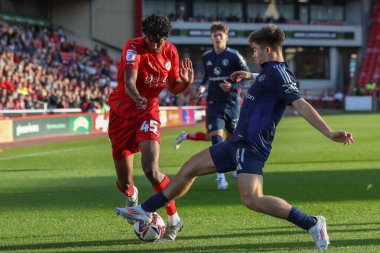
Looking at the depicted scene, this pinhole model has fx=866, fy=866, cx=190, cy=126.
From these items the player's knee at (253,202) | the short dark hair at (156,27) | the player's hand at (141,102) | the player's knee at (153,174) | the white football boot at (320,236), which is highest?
the short dark hair at (156,27)

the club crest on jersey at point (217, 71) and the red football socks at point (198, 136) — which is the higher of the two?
the club crest on jersey at point (217, 71)

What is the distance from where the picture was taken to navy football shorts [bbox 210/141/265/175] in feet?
25.9

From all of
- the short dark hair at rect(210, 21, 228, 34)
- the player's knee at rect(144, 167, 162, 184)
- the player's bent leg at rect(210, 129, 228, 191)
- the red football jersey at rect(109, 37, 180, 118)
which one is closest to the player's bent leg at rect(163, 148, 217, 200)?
the player's knee at rect(144, 167, 162, 184)

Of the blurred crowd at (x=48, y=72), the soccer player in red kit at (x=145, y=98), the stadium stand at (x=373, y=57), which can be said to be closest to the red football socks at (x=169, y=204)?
the soccer player in red kit at (x=145, y=98)

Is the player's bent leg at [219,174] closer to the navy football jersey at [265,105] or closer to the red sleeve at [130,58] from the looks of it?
the red sleeve at [130,58]

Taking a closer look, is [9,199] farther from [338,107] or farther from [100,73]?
[338,107]

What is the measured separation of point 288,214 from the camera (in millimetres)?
7746

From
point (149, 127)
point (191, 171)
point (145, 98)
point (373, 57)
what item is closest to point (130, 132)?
point (149, 127)

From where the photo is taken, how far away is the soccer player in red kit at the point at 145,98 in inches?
363

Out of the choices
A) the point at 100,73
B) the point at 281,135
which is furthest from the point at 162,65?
the point at 100,73

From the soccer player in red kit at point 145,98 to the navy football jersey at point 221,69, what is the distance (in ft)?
14.9

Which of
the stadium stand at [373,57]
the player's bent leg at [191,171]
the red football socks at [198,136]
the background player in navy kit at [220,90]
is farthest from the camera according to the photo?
the stadium stand at [373,57]

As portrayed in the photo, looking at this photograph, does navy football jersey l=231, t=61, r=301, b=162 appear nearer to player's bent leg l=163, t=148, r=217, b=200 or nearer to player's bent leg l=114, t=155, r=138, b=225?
player's bent leg l=163, t=148, r=217, b=200

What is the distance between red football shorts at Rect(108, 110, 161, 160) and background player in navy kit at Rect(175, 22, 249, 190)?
4.63m
